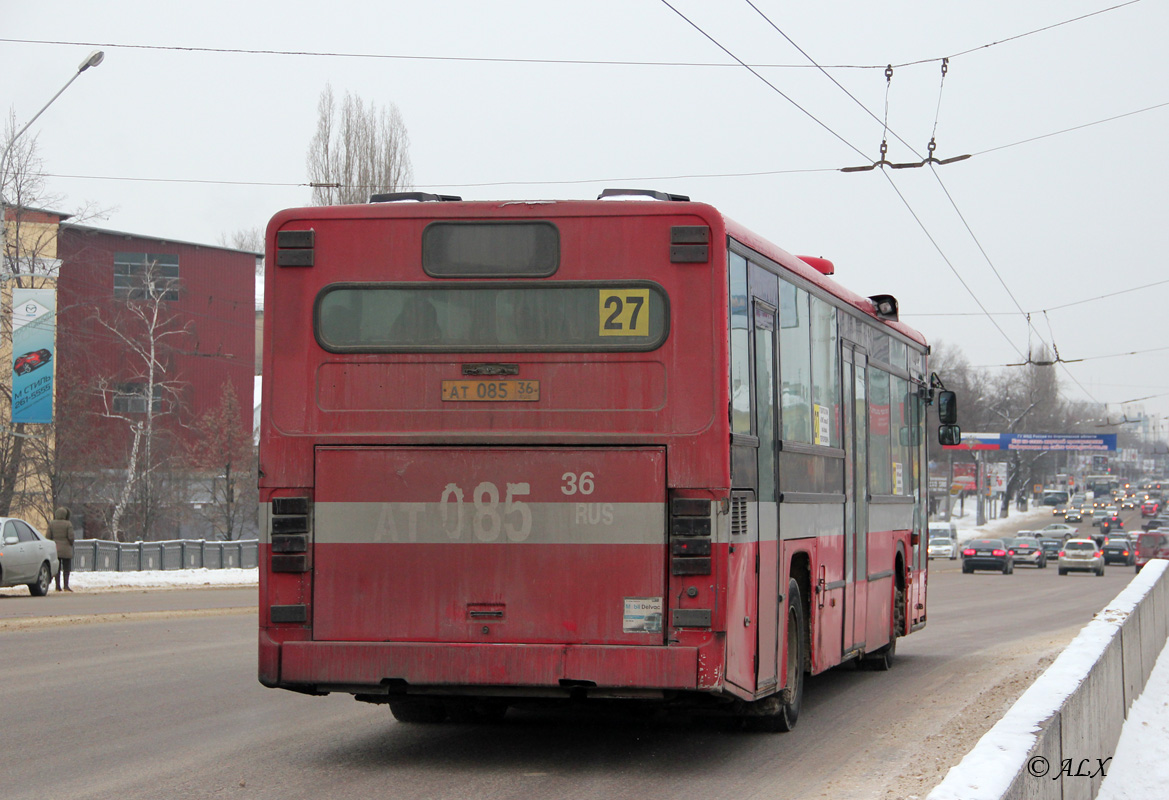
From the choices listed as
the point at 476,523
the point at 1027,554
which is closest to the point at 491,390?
the point at 476,523

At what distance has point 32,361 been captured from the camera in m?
28.2

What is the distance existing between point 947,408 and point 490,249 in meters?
9.16

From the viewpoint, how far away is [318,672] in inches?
304

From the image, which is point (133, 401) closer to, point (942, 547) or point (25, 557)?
point (25, 557)

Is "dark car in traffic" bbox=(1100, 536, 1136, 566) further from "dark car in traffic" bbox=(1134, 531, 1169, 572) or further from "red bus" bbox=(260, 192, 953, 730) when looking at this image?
"red bus" bbox=(260, 192, 953, 730)

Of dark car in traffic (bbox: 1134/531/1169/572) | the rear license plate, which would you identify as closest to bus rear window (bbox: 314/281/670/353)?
the rear license plate

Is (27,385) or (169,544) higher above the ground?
(27,385)

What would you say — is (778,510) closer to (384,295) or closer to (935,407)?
(384,295)

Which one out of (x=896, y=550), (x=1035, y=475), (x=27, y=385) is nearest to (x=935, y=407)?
(x=896, y=550)

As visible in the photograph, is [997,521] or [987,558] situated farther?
[997,521]

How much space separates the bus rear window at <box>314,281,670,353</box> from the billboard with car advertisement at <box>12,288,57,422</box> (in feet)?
70.7

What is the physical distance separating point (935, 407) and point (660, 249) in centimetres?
913

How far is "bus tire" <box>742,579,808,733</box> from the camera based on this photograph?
922 cm

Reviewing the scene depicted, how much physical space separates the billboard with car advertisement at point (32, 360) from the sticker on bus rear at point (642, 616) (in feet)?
74.4
